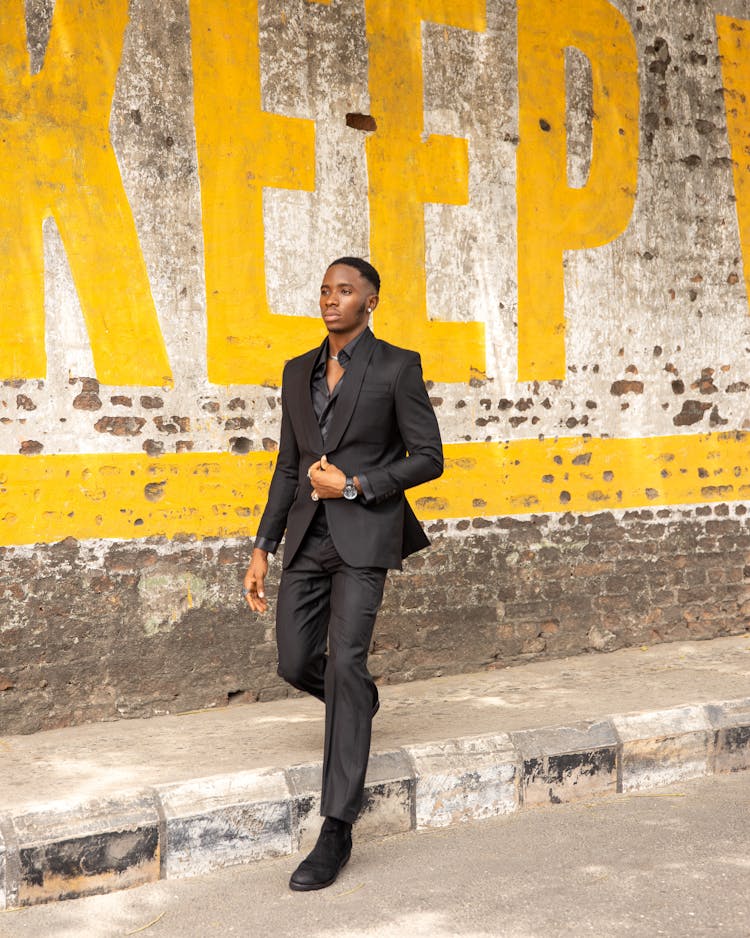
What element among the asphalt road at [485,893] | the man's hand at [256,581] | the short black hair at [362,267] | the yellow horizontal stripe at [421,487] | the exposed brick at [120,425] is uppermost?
the short black hair at [362,267]

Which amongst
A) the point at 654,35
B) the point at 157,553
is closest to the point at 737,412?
the point at 654,35

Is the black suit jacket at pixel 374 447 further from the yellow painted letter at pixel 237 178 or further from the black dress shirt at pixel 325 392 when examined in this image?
the yellow painted letter at pixel 237 178

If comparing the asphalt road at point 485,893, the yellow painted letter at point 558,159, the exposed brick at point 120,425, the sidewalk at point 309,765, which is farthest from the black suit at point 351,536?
the yellow painted letter at point 558,159

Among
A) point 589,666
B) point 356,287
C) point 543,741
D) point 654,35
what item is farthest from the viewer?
point 654,35

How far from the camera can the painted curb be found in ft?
13.3

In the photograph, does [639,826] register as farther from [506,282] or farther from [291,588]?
[506,282]

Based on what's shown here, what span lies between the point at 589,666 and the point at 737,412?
1978 millimetres

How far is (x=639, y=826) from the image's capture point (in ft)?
15.2

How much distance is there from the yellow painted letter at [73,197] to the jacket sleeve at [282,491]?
1365 mm

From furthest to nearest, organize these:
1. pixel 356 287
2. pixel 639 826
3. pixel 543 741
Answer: pixel 543 741, pixel 639 826, pixel 356 287

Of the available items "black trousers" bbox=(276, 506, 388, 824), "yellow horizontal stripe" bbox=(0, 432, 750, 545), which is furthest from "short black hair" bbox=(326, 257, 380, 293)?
"yellow horizontal stripe" bbox=(0, 432, 750, 545)

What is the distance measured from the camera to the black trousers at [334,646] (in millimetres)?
4121

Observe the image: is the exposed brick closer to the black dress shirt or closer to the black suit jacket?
the black dress shirt

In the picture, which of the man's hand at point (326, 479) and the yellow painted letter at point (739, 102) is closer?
the man's hand at point (326, 479)
